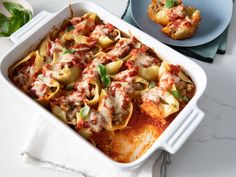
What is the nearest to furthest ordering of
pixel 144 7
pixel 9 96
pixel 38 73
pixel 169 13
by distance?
pixel 38 73, pixel 9 96, pixel 169 13, pixel 144 7

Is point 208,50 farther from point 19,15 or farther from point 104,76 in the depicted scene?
point 19,15

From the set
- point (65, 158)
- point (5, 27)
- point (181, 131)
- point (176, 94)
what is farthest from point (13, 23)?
point (181, 131)

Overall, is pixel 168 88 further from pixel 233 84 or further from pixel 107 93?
pixel 233 84

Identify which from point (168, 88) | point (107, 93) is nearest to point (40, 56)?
point (107, 93)

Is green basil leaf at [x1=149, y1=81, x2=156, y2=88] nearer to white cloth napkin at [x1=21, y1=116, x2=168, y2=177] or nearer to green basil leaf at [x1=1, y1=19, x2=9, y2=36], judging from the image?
white cloth napkin at [x1=21, y1=116, x2=168, y2=177]

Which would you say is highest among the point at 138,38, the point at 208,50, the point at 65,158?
the point at 138,38

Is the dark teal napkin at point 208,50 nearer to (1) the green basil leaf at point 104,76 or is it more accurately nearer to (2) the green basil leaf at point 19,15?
(1) the green basil leaf at point 104,76
